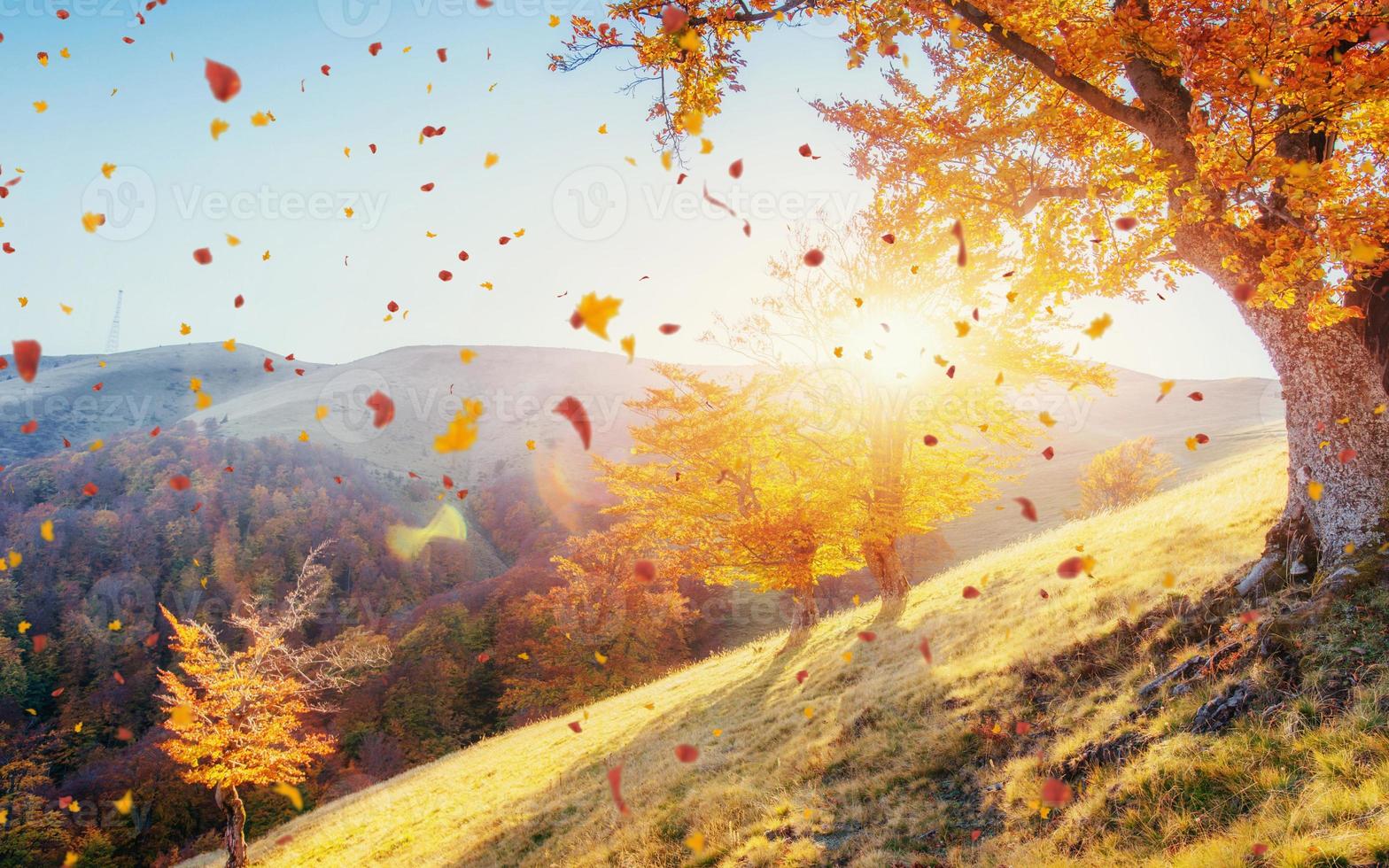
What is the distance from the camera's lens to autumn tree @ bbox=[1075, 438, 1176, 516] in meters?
38.1

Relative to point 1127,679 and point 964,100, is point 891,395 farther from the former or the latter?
point 1127,679

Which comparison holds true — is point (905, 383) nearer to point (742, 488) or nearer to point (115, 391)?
point (742, 488)

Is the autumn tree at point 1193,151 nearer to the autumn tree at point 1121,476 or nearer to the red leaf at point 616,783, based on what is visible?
the red leaf at point 616,783

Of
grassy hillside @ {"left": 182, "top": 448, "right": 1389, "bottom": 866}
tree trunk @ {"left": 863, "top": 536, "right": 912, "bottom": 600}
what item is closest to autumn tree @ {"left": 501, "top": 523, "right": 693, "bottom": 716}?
tree trunk @ {"left": 863, "top": 536, "right": 912, "bottom": 600}

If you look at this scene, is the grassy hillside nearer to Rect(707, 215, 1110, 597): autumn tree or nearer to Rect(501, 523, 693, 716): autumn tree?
Rect(707, 215, 1110, 597): autumn tree

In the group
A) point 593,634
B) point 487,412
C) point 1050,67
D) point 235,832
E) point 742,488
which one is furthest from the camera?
point 487,412

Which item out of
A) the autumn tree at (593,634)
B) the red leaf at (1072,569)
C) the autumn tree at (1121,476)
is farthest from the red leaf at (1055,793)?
the autumn tree at (1121,476)

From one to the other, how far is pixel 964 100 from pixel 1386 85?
3.31 meters

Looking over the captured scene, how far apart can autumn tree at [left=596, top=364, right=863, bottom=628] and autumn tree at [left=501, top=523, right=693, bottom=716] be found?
14.7 meters

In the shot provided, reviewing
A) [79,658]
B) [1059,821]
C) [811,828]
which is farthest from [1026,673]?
[79,658]

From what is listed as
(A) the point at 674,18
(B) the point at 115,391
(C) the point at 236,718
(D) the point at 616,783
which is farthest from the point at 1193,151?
(B) the point at 115,391

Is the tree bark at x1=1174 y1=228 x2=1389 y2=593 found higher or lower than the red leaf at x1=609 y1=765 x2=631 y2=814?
higher

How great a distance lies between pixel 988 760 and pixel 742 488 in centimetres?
1106

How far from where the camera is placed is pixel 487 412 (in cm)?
11438
